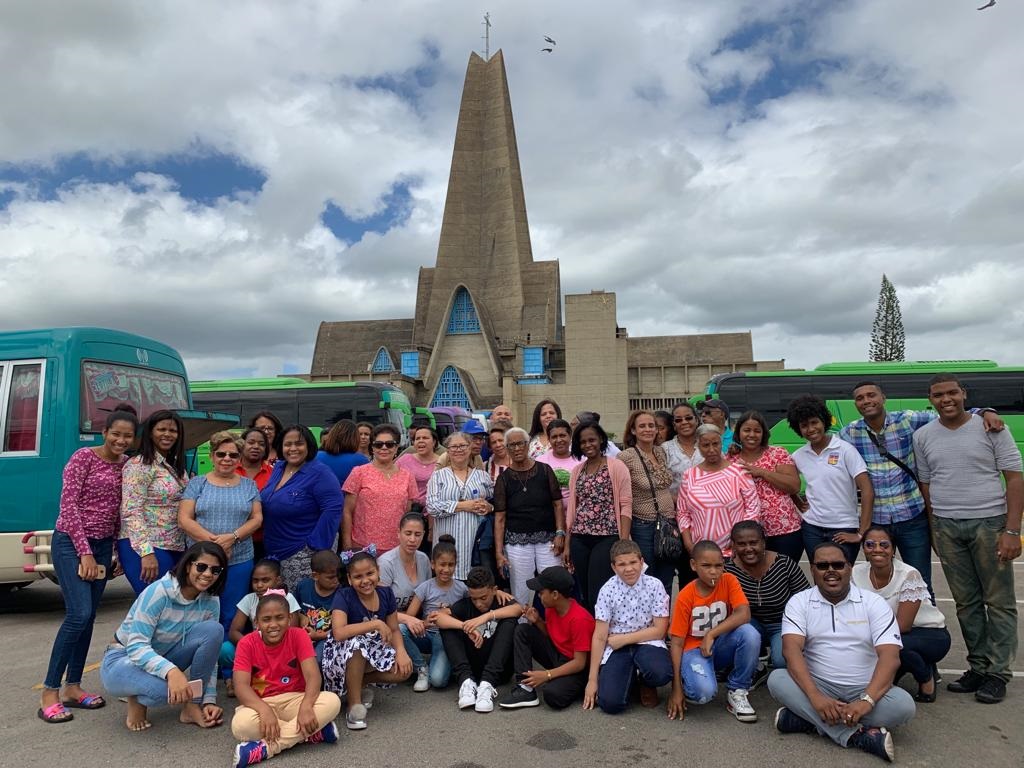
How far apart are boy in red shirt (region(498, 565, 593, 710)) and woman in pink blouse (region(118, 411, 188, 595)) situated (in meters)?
2.22

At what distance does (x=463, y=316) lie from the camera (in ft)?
124

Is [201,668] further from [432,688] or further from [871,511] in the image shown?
[871,511]

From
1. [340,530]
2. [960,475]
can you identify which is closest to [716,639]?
[960,475]

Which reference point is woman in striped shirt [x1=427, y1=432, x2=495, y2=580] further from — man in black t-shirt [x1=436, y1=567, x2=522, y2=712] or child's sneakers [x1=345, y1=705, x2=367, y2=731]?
child's sneakers [x1=345, y1=705, x2=367, y2=731]

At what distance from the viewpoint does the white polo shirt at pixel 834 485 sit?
456 cm

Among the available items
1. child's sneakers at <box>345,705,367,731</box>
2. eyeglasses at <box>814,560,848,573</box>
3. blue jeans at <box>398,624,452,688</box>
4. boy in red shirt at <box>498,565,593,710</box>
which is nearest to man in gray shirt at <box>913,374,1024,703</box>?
eyeglasses at <box>814,560,848,573</box>

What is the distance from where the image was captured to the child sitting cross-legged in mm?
4008

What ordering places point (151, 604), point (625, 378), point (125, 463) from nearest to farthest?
point (151, 604) < point (125, 463) < point (625, 378)

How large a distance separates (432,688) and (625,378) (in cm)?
2986

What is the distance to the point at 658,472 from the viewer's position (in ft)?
16.5

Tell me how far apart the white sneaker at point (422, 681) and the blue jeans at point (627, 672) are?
3.68 feet

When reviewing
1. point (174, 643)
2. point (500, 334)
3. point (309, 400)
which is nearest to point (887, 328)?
point (500, 334)

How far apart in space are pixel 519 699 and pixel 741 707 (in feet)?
4.04

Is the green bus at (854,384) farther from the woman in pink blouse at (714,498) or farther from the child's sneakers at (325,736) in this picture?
the child's sneakers at (325,736)
